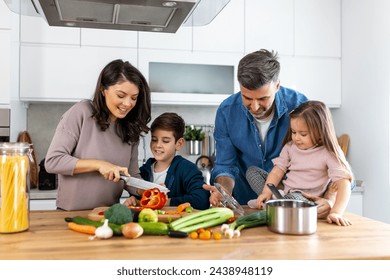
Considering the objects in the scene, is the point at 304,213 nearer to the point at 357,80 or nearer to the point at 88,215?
the point at 88,215

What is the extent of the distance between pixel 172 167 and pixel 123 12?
0.76m

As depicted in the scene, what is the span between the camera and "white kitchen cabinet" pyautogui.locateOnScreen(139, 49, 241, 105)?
9.76ft

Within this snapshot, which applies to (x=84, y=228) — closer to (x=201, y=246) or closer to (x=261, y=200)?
(x=201, y=246)

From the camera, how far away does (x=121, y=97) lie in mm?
1623

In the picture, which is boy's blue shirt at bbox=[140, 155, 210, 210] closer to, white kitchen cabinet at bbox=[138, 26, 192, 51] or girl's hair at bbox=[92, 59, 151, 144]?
girl's hair at bbox=[92, 59, 151, 144]

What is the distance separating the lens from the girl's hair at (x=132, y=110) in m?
1.64

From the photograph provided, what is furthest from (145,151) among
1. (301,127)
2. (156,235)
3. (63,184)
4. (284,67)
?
(156,235)

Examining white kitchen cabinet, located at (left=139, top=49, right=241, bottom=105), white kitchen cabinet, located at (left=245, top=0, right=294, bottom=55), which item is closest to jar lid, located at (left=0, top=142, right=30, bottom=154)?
white kitchen cabinet, located at (left=139, top=49, right=241, bottom=105)

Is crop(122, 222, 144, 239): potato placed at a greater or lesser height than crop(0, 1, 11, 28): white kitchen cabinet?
lesser

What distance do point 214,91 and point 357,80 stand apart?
43.4 inches

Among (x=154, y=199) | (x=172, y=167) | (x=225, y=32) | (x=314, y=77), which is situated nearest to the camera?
(x=154, y=199)

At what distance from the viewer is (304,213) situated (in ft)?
3.94

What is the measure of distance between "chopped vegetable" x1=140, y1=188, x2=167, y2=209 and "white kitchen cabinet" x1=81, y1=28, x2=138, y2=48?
173 cm

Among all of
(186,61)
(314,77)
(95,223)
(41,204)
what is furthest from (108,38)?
(95,223)
